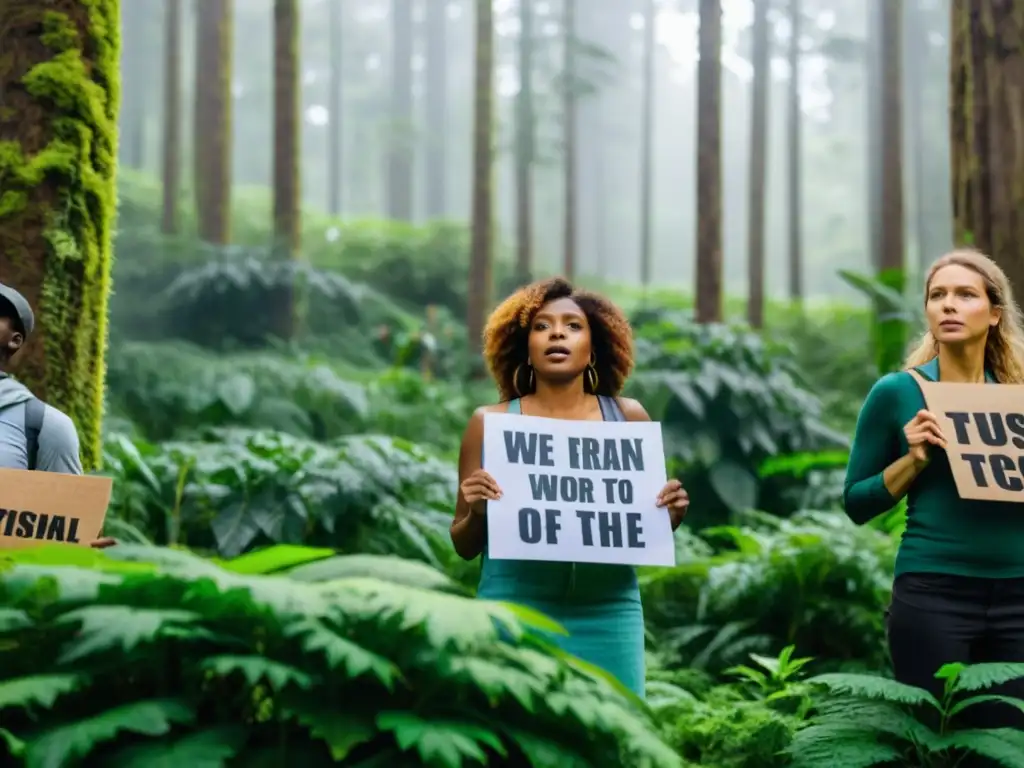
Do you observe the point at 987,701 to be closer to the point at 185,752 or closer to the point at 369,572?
the point at 369,572

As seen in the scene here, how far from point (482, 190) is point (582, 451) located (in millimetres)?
14931

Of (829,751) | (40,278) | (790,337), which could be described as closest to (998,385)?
(829,751)

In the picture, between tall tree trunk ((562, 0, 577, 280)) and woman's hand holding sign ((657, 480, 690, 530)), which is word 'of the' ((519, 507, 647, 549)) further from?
tall tree trunk ((562, 0, 577, 280))

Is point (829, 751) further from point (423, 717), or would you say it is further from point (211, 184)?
point (211, 184)

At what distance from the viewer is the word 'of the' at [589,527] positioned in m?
3.26

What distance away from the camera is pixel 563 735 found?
251 centimetres

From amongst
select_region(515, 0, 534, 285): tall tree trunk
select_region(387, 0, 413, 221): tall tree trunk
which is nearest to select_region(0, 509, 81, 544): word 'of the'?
select_region(515, 0, 534, 285): tall tree trunk

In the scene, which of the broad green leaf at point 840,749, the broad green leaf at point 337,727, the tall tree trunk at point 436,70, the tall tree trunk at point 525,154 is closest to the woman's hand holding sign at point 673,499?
the broad green leaf at point 840,749

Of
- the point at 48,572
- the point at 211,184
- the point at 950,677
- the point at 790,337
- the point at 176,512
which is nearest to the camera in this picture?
the point at 48,572

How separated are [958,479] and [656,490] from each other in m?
0.89

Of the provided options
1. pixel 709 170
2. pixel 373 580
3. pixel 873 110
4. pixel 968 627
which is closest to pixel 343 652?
pixel 373 580

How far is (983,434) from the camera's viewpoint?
3.43 m

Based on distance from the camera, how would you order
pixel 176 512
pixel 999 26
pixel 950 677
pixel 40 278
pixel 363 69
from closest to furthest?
pixel 950 677 < pixel 40 278 < pixel 999 26 < pixel 176 512 < pixel 363 69

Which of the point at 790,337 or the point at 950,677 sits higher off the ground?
the point at 790,337
